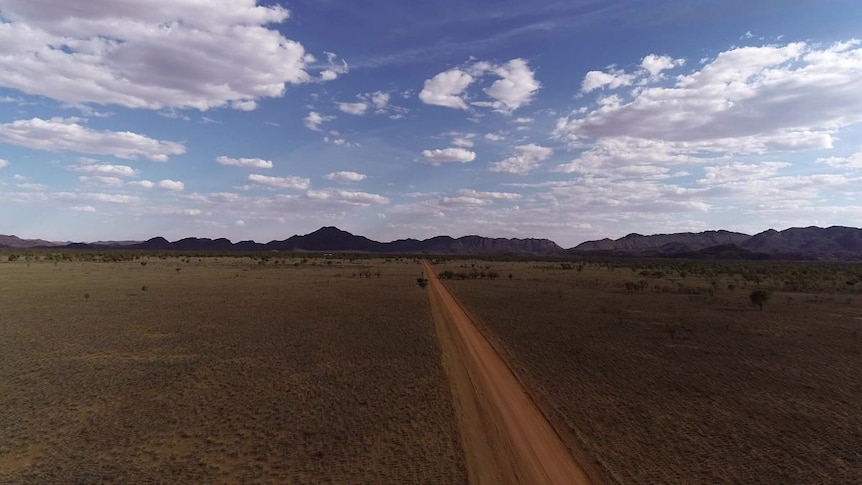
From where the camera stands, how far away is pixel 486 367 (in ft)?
54.4

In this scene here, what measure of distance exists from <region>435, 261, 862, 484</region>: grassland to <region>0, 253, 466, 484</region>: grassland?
3191 millimetres

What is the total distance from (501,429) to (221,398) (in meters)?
7.01

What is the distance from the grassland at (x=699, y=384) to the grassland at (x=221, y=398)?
3.19 meters

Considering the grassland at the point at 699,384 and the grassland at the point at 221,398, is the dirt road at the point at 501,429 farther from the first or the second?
the grassland at the point at 699,384

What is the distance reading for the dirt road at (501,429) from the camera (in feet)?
29.6

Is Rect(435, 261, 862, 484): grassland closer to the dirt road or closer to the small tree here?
the small tree

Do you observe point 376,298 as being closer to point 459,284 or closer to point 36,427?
point 459,284

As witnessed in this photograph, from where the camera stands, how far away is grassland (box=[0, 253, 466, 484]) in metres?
9.52

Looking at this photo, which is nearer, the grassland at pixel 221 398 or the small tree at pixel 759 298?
the grassland at pixel 221 398

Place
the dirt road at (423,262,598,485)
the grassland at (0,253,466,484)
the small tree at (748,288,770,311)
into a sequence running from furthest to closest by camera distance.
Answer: the small tree at (748,288,770,311) → the grassland at (0,253,466,484) → the dirt road at (423,262,598,485)

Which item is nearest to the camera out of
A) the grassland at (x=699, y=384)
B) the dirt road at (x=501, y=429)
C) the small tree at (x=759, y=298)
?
the dirt road at (x=501, y=429)

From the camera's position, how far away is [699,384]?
1500 centimetres

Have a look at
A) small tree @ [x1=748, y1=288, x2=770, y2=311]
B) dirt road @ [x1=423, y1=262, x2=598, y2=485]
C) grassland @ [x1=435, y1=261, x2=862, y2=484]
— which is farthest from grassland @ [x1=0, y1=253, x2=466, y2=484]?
small tree @ [x1=748, y1=288, x2=770, y2=311]

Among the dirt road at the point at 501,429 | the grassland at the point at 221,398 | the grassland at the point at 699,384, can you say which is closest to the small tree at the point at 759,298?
the grassland at the point at 699,384
